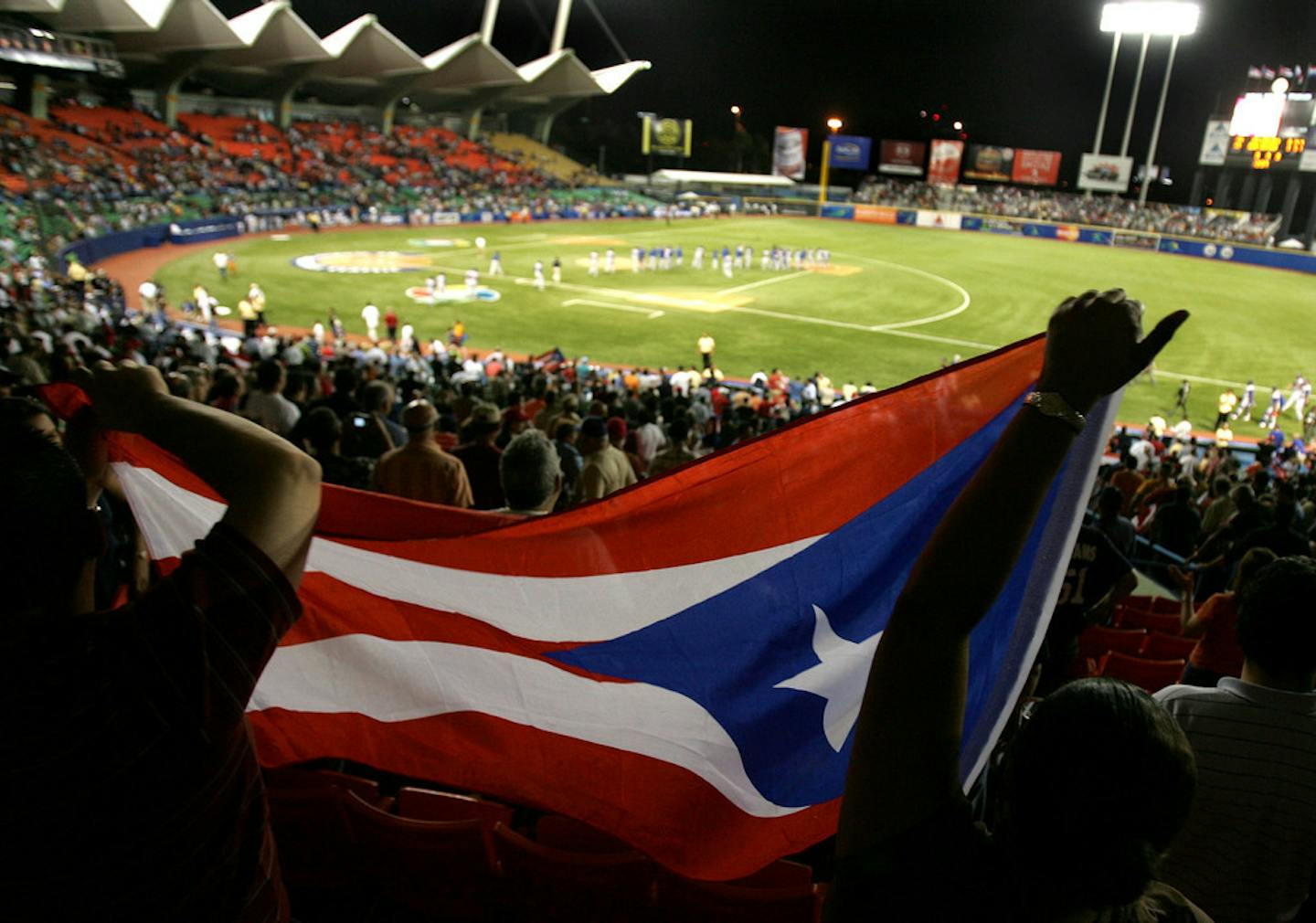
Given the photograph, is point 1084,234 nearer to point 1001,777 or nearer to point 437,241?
point 437,241

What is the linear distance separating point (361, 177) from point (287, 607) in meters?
67.7

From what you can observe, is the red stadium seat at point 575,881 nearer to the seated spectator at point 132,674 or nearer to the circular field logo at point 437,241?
the seated spectator at point 132,674

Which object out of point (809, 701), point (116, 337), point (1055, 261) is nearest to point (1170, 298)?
point (1055, 261)

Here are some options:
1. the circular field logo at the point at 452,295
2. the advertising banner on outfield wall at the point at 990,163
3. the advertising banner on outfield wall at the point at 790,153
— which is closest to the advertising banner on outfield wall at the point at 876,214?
the advertising banner on outfield wall at the point at 990,163

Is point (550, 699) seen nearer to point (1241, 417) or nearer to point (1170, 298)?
point (1241, 417)

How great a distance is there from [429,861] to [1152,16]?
74378mm

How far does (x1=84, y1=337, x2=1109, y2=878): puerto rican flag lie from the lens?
2.64 metres

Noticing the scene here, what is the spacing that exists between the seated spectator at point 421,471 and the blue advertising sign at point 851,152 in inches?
3863

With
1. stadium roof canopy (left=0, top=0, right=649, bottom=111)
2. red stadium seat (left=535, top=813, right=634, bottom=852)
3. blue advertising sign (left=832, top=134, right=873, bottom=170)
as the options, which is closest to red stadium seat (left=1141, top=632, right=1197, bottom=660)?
red stadium seat (left=535, top=813, right=634, bottom=852)

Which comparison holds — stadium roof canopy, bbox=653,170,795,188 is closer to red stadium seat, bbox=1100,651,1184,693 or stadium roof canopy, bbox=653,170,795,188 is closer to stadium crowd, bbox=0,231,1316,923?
red stadium seat, bbox=1100,651,1184,693

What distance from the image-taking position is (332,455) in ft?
20.0

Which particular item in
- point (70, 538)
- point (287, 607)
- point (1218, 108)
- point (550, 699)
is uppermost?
point (1218, 108)

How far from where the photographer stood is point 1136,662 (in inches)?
215

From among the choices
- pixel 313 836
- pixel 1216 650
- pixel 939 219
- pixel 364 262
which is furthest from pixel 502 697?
pixel 939 219
